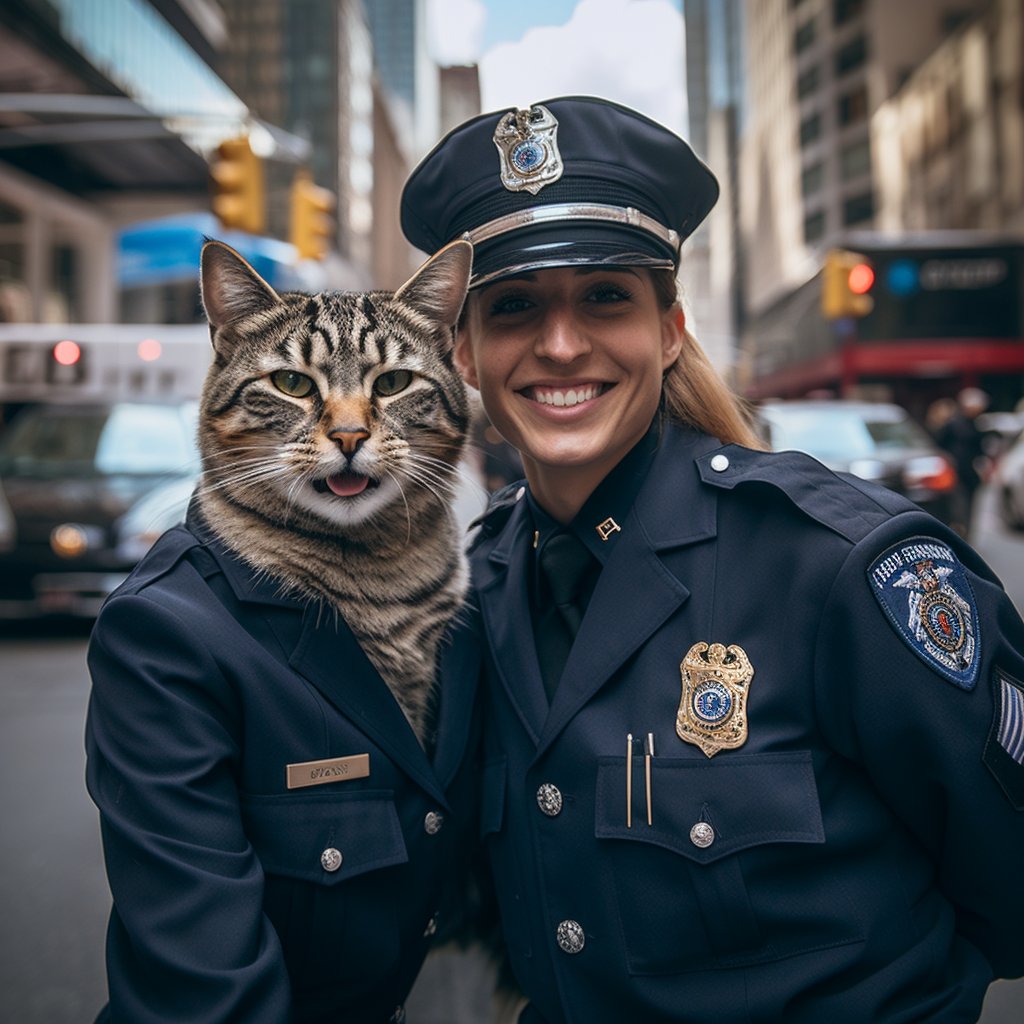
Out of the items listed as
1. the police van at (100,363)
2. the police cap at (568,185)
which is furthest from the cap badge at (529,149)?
the police van at (100,363)

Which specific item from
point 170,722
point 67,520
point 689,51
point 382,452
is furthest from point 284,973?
point 67,520

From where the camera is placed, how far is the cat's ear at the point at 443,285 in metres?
2.07

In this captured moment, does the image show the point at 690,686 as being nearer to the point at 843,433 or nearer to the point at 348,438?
the point at 348,438

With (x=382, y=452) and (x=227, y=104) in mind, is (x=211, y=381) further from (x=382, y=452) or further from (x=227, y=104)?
(x=227, y=104)

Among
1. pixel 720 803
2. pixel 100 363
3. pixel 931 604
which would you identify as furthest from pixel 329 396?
pixel 100 363

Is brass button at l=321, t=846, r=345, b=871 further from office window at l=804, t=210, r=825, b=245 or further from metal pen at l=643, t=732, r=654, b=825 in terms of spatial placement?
office window at l=804, t=210, r=825, b=245

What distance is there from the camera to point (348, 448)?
1.98 m

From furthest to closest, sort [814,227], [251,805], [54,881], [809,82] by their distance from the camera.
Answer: [809,82] → [814,227] → [54,881] → [251,805]

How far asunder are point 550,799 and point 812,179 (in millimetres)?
64229

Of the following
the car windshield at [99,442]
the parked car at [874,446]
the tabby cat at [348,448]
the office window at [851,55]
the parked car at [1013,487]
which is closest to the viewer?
the tabby cat at [348,448]

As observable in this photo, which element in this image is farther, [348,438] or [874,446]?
[874,446]

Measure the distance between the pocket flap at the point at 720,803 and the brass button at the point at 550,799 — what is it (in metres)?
0.09

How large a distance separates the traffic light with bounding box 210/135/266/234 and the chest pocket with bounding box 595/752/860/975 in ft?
41.7

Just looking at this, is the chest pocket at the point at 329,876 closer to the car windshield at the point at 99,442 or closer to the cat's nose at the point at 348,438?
the cat's nose at the point at 348,438
